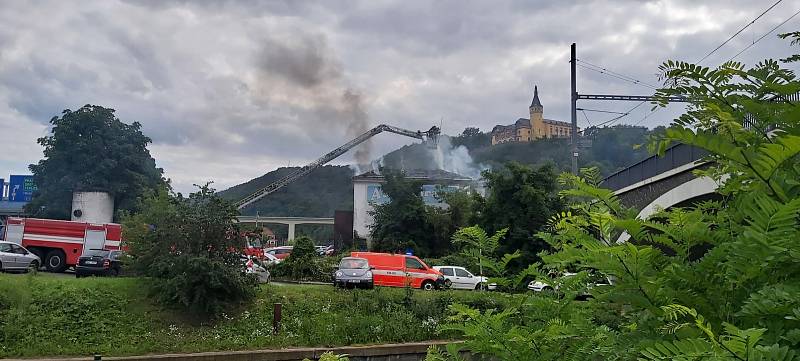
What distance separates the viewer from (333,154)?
235 ft

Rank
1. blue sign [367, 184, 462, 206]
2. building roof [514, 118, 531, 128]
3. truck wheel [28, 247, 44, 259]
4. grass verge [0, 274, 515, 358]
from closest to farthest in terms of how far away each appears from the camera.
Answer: grass verge [0, 274, 515, 358] < truck wheel [28, 247, 44, 259] < blue sign [367, 184, 462, 206] < building roof [514, 118, 531, 128]

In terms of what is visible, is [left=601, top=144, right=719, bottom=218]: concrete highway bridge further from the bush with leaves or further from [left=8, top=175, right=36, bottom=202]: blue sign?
[left=8, top=175, right=36, bottom=202]: blue sign

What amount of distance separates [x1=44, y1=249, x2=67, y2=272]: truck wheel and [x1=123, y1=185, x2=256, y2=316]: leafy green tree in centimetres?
1322

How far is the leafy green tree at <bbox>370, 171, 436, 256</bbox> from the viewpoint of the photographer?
45.2 metres

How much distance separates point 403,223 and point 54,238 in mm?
24423

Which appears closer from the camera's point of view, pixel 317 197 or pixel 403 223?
pixel 403 223

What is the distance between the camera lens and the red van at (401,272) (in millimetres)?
26297

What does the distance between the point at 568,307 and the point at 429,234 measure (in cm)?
4375

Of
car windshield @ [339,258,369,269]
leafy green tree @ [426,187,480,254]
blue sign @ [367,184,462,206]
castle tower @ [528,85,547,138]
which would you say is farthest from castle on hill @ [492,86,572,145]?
car windshield @ [339,258,369,269]

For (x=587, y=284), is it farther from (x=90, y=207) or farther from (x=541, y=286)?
(x=90, y=207)

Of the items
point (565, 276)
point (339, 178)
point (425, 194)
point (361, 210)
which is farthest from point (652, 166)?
point (339, 178)

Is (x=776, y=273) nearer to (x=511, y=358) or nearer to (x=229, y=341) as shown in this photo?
(x=511, y=358)

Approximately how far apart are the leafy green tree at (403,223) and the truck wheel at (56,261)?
73.6ft

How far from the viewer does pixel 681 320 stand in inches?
71.1
